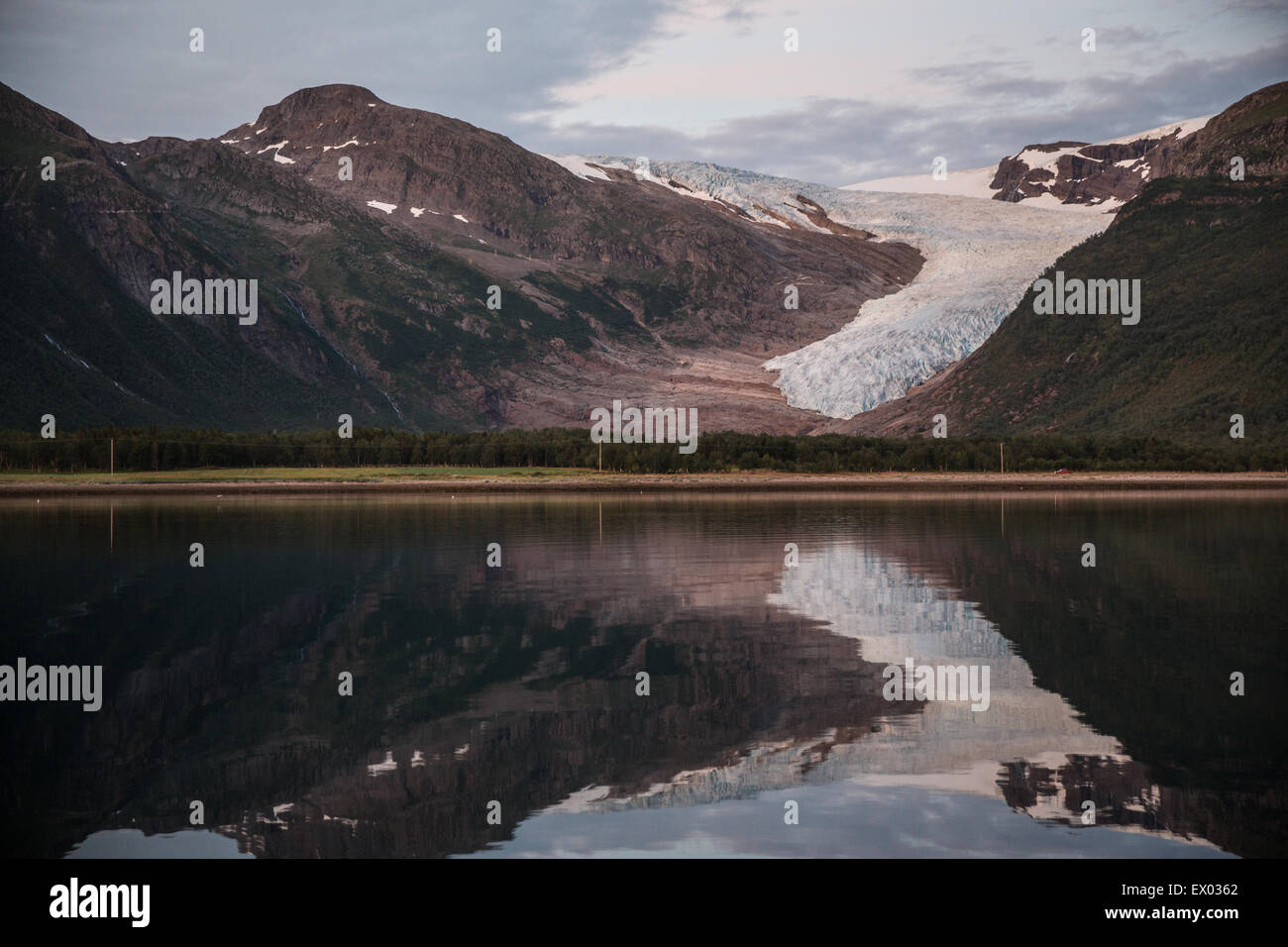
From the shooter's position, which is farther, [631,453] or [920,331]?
[920,331]

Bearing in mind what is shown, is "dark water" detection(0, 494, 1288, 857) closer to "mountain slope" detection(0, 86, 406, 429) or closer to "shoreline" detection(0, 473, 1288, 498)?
"shoreline" detection(0, 473, 1288, 498)

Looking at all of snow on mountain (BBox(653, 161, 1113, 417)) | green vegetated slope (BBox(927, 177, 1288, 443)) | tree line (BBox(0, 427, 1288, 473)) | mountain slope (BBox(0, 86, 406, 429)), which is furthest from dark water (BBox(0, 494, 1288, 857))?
snow on mountain (BBox(653, 161, 1113, 417))

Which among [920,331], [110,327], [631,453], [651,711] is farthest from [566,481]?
[110,327]

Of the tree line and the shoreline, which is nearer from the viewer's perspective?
the shoreline

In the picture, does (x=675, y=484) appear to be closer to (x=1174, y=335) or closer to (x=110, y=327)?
(x=1174, y=335)

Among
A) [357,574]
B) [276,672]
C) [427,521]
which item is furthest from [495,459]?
[276,672]
